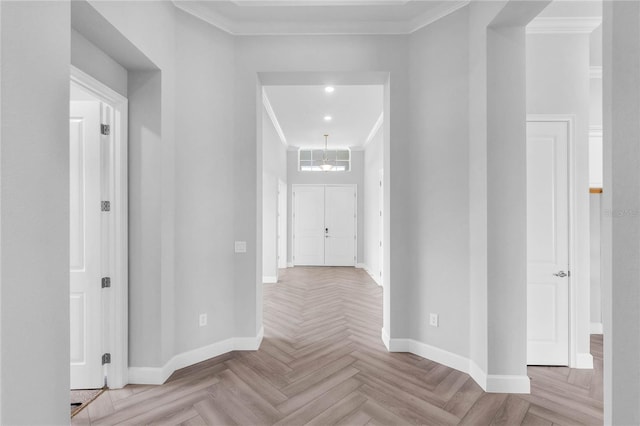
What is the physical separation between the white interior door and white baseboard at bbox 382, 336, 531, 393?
4809 millimetres

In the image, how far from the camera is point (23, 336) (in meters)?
1.16

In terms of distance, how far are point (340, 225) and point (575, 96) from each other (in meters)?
5.68

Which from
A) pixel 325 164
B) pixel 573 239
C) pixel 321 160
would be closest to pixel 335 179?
pixel 321 160

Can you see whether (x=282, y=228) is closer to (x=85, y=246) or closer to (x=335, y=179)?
(x=335, y=179)

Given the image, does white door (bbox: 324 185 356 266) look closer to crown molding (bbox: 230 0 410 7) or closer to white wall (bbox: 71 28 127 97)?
crown molding (bbox: 230 0 410 7)

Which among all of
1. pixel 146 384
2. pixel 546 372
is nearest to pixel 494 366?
pixel 546 372

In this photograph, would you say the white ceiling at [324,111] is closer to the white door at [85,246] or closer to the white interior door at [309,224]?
the white interior door at [309,224]

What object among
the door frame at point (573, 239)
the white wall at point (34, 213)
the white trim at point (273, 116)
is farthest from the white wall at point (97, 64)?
the door frame at point (573, 239)

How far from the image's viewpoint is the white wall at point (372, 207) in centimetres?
612

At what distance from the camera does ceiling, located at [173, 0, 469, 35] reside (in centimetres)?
263

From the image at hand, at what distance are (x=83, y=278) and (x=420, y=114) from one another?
327cm

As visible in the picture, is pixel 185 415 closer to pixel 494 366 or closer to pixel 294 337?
pixel 294 337

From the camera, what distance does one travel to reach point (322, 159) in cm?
792

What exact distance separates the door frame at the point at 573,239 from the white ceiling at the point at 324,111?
2.37 meters
